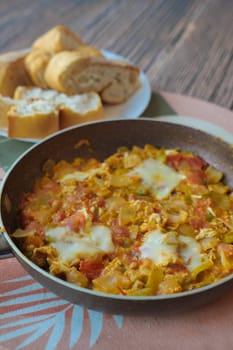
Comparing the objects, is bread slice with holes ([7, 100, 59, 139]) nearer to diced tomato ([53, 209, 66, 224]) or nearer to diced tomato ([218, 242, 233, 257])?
diced tomato ([53, 209, 66, 224])

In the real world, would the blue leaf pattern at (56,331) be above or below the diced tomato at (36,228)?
below

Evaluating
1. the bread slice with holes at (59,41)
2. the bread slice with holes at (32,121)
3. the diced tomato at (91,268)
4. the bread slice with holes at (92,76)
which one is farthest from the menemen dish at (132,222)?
the bread slice with holes at (59,41)

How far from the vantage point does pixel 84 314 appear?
1.80m

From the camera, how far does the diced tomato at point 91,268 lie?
1841mm

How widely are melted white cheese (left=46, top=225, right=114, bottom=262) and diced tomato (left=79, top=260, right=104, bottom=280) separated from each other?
0.03 m

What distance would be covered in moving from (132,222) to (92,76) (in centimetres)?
131

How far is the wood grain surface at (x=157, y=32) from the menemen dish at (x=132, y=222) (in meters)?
1.23

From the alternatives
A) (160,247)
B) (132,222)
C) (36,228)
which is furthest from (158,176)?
(36,228)

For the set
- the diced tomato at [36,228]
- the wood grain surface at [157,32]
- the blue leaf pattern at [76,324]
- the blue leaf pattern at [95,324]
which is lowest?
the wood grain surface at [157,32]

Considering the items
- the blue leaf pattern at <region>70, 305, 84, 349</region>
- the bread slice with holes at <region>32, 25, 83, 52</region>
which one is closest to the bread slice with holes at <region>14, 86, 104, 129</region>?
the bread slice with holes at <region>32, 25, 83, 52</region>

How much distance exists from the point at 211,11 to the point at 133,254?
351cm

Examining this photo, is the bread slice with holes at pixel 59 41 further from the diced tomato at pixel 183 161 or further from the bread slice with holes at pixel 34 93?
the diced tomato at pixel 183 161

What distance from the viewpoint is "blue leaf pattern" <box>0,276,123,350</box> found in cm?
171

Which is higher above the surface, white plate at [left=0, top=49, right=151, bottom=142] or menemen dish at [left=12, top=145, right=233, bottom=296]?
menemen dish at [left=12, top=145, right=233, bottom=296]
